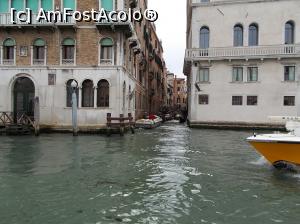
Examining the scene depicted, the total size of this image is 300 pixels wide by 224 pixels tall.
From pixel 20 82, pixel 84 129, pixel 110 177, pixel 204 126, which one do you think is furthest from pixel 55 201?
pixel 204 126

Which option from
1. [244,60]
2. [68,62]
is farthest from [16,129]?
[244,60]

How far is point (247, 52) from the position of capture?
26125 millimetres

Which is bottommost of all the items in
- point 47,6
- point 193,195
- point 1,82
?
point 193,195

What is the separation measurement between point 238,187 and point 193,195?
4.16ft

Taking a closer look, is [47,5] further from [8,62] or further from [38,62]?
[8,62]

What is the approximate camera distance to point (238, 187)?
809 cm

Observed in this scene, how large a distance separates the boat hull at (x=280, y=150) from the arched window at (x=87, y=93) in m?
14.1

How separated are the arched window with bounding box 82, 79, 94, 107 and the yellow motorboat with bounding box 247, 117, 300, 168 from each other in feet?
46.2

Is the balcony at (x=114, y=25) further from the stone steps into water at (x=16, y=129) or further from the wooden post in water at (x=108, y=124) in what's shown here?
the stone steps into water at (x=16, y=129)

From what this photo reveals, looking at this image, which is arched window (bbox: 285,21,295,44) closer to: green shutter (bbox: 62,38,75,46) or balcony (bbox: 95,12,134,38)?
balcony (bbox: 95,12,134,38)

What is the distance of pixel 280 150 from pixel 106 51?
14744mm

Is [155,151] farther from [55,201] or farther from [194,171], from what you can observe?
[55,201]

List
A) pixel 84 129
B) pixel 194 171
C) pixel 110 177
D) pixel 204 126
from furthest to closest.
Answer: pixel 204 126, pixel 84 129, pixel 194 171, pixel 110 177

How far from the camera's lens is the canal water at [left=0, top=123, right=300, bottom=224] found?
20.0ft
